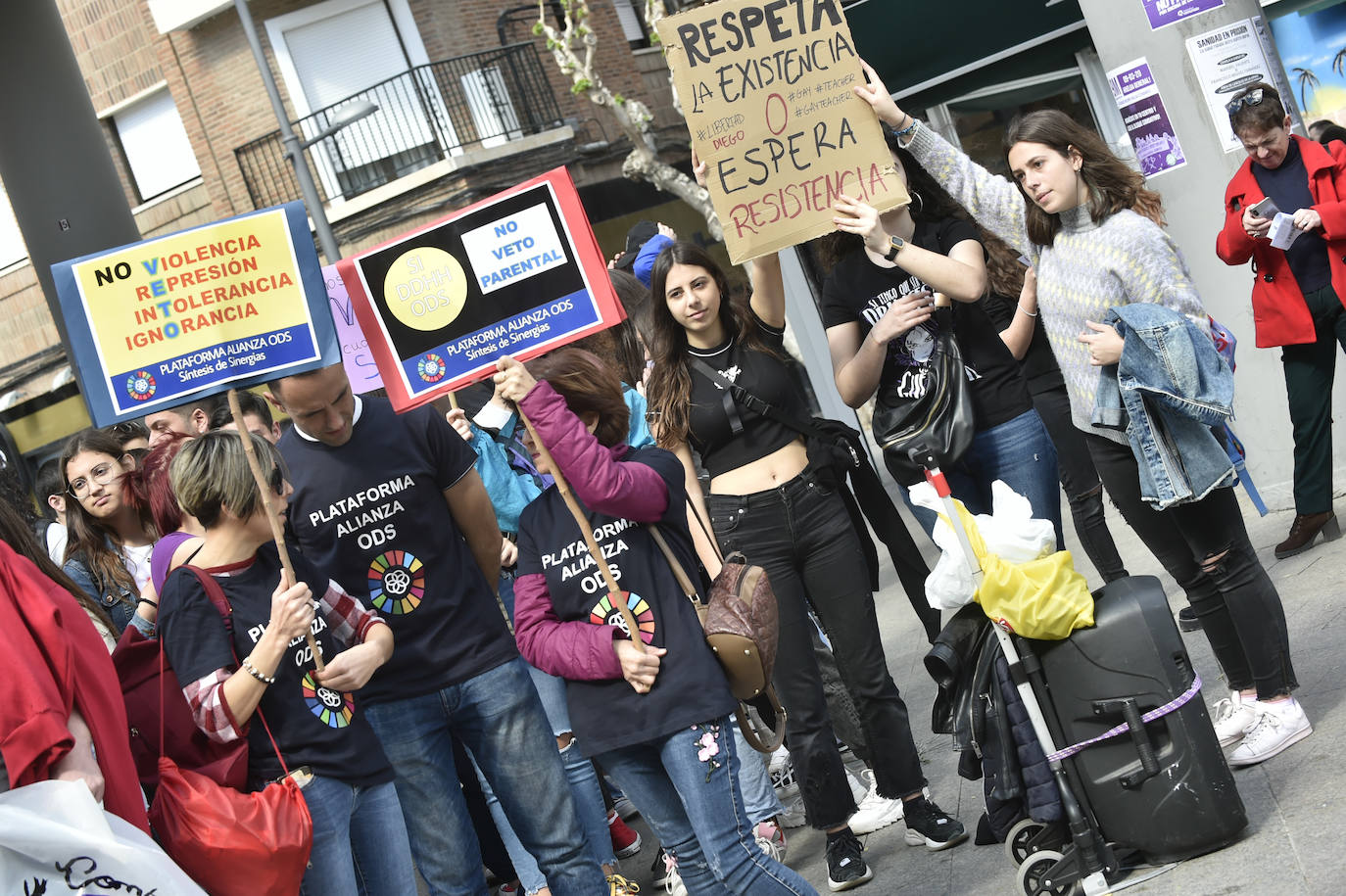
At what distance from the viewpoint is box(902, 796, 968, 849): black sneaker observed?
183 inches

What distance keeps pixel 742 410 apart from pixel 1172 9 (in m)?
3.82

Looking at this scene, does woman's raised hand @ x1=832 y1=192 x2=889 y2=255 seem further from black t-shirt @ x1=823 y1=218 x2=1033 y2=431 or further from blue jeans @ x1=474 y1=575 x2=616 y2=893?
blue jeans @ x1=474 y1=575 x2=616 y2=893

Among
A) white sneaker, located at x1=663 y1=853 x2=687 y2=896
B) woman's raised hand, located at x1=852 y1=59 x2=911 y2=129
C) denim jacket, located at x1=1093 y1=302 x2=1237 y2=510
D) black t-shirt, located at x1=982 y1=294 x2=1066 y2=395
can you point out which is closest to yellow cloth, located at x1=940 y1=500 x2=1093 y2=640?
denim jacket, located at x1=1093 y1=302 x2=1237 y2=510

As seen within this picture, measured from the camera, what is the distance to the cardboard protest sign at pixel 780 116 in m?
4.65

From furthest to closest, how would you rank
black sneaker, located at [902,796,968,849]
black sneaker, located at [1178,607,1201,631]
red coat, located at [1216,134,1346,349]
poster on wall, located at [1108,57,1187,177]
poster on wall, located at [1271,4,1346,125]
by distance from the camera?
poster on wall, located at [1271,4,1346,125]
poster on wall, located at [1108,57,1187,177]
red coat, located at [1216,134,1346,349]
black sneaker, located at [1178,607,1201,631]
black sneaker, located at [902,796,968,849]

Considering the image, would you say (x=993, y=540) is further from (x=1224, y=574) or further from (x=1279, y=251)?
(x=1279, y=251)

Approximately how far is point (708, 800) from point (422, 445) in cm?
144

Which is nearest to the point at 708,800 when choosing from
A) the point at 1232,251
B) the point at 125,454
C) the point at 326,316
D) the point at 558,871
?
the point at 558,871

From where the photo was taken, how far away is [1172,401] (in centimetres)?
411

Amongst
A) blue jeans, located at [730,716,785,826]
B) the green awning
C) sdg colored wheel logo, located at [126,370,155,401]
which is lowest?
blue jeans, located at [730,716,785,826]

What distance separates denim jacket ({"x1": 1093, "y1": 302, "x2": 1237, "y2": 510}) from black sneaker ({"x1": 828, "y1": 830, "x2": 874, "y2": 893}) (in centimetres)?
154

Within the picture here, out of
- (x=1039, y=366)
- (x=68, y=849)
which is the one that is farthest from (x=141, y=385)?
(x=1039, y=366)

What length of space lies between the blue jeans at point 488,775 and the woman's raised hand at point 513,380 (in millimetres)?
939

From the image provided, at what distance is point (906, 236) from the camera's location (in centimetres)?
479
